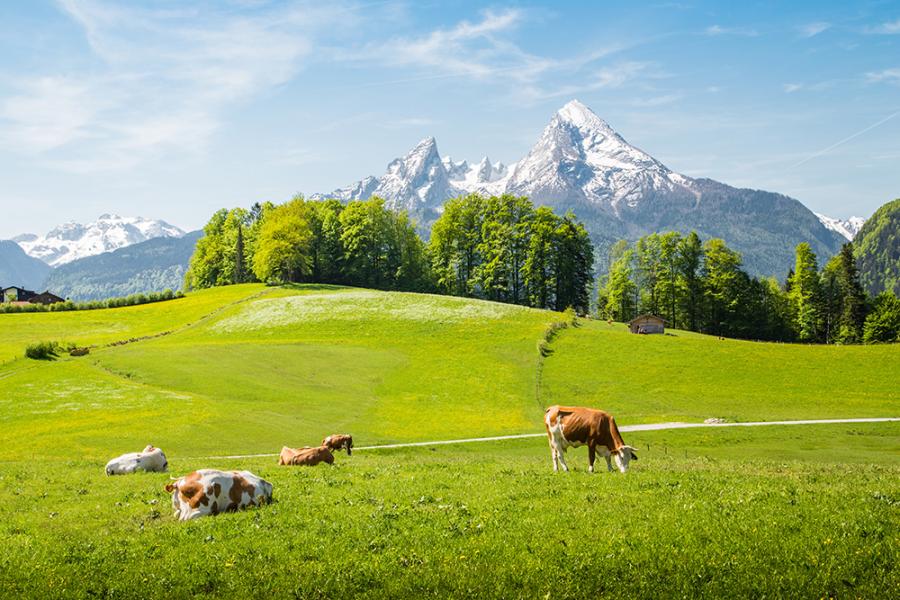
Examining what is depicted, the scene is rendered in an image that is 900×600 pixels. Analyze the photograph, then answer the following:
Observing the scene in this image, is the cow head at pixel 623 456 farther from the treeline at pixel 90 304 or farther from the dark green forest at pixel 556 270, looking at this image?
the treeline at pixel 90 304

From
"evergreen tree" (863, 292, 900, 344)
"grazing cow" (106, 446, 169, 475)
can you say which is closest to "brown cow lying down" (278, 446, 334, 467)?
"grazing cow" (106, 446, 169, 475)

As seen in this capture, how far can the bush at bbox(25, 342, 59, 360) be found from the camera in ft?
213

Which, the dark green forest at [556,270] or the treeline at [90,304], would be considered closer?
the treeline at [90,304]

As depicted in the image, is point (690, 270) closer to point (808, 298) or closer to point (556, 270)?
point (808, 298)

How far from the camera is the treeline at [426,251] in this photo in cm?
12031

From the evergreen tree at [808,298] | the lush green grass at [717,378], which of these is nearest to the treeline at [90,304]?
the lush green grass at [717,378]

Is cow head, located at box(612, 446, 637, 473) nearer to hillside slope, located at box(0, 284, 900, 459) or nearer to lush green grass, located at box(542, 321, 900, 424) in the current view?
hillside slope, located at box(0, 284, 900, 459)

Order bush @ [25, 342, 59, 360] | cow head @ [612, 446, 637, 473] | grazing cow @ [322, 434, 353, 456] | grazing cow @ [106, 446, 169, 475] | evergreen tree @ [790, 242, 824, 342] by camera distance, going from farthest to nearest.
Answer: evergreen tree @ [790, 242, 824, 342], bush @ [25, 342, 59, 360], grazing cow @ [322, 434, 353, 456], grazing cow @ [106, 446, 169, 475], cow head @ [612, 446, 637, 473]

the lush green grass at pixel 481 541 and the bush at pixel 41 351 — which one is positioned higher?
Answer: the bush at pixel 41 351

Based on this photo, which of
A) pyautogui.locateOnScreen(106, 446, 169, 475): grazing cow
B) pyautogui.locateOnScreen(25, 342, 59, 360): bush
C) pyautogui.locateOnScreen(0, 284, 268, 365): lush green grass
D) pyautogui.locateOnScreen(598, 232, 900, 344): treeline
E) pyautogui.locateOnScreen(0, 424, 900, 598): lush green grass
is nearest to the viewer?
pyautogui.locateOnScreen(0, 424, 900, 598): lush green grass

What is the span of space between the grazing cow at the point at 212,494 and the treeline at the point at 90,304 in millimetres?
108145

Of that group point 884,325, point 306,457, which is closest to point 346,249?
point 884,325

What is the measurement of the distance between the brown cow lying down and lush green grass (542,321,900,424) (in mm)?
31666

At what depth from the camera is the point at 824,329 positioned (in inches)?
4747
